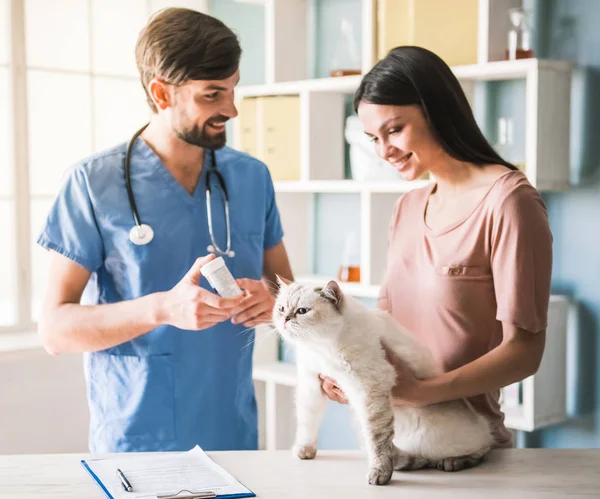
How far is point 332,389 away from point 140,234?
0.62 metres

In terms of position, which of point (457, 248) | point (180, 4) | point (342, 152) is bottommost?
point (457, 248)

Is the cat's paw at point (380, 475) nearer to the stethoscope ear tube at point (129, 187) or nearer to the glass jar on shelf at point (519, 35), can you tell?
the stethoscope ear tube at point (129, 187)

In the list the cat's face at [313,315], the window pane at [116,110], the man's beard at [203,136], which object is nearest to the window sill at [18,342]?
the window pane at [116,110]

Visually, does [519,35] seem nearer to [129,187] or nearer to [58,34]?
[129,187]

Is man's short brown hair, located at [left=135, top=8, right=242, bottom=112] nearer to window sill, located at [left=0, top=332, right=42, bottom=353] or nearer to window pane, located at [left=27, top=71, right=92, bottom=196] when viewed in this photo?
window sill, located at [left=0, top=332, right=42, bottom=353]

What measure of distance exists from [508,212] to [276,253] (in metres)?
0.80

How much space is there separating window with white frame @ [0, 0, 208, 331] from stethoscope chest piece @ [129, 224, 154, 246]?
70.8 inches

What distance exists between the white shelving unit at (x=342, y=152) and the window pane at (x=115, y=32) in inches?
27.3

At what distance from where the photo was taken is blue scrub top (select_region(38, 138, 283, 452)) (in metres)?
1.91

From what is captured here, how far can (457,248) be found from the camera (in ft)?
5.36

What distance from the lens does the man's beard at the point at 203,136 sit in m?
1.92

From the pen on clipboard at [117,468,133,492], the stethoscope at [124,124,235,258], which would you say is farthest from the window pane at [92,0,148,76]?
the pen on clipboard at [117,468,133,492]

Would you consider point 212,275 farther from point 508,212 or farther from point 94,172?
point 508,212

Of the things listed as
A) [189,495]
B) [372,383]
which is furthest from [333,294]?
[189,495]
